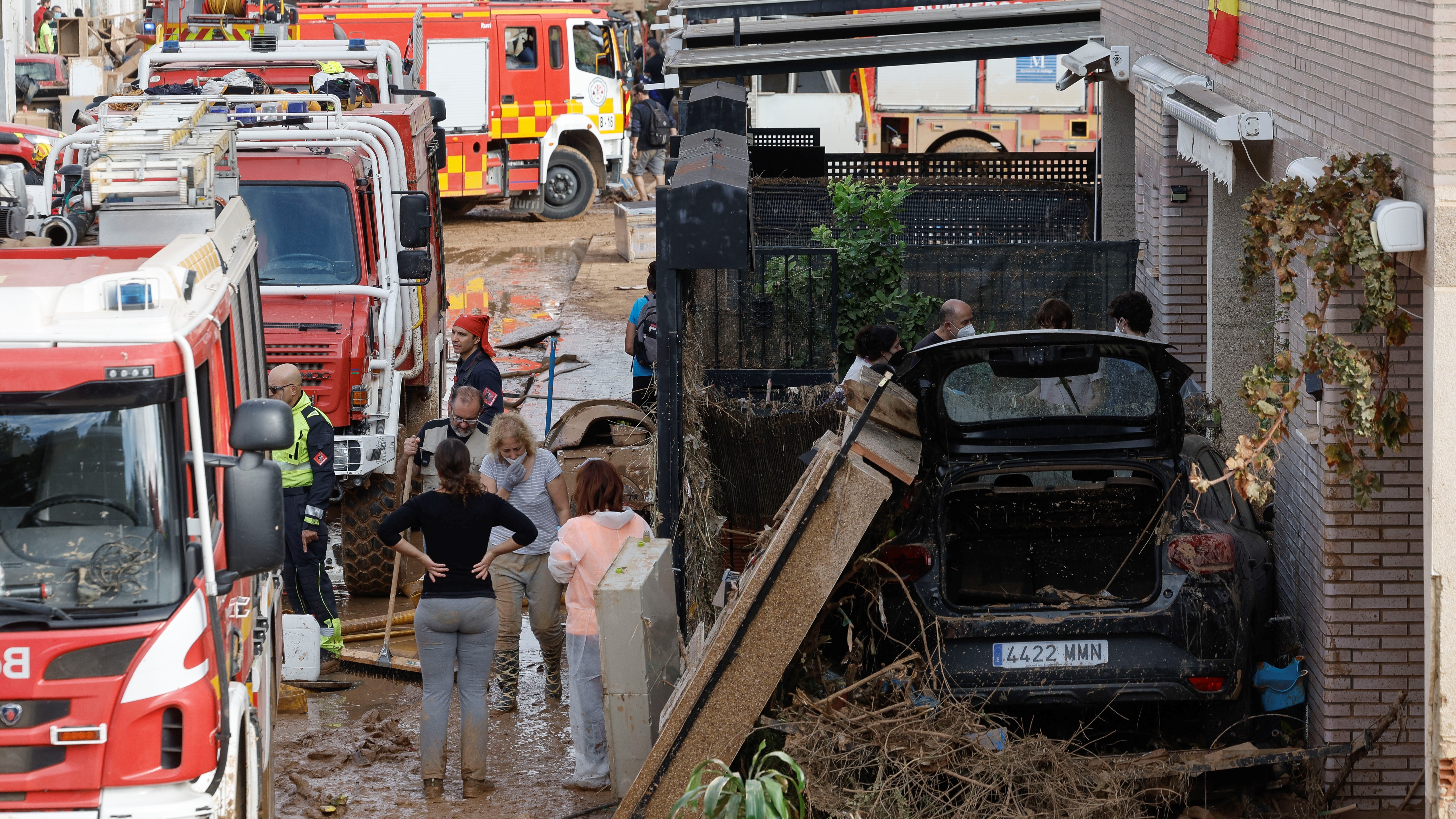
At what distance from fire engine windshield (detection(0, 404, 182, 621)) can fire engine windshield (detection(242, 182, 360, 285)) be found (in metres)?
5.82

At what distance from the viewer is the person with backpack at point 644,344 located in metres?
10.6

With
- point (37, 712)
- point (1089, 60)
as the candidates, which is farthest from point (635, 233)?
point (37, 712)

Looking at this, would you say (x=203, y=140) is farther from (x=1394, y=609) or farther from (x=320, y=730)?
(x=1394, y=609)

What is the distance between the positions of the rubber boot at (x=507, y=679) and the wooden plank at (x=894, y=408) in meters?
2.43

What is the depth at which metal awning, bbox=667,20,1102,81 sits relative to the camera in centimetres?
1279

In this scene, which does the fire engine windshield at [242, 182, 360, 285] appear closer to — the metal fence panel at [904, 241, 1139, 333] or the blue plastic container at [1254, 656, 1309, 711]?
the metal fence panel at [904, 241, 1139, 333]

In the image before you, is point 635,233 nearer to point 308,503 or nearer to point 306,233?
point 306,233

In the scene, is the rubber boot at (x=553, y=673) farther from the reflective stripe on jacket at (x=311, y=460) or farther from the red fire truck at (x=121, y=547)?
the red fire truck at (x=121, y=547)

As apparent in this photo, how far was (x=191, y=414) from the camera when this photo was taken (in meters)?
4.41

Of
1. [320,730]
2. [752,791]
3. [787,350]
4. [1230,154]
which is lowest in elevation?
[320,730]

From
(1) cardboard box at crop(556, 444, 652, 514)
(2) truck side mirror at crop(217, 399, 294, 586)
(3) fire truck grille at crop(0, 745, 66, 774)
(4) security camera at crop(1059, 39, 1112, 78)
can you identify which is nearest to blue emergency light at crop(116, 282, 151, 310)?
(2) truck side mirror at crop(217, 399, 294, 586)

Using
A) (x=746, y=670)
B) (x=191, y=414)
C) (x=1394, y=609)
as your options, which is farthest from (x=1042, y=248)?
(x=191, y=414)

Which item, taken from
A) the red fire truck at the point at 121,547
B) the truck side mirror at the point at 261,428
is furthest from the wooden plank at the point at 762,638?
the truck side mirror at the point at 261,428

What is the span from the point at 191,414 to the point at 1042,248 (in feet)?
27.8
